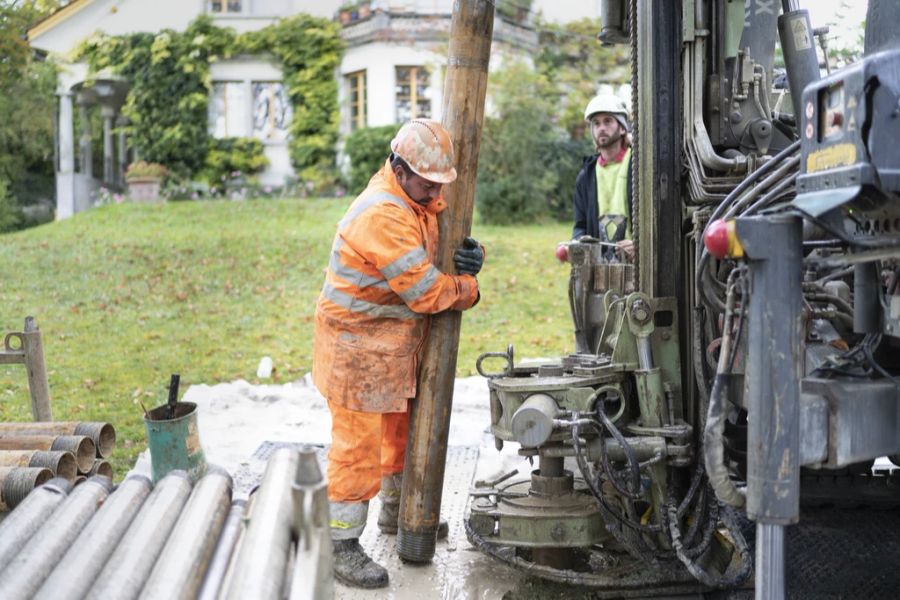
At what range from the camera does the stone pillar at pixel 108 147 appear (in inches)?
782

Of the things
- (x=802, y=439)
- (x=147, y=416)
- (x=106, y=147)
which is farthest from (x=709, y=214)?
(x=106, y=147)

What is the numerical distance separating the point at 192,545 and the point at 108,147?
19.2 m

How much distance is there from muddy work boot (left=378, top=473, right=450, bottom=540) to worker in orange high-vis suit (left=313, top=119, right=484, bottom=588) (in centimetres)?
47

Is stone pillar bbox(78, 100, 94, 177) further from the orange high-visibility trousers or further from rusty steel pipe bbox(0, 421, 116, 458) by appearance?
the orange high-visibility trousers

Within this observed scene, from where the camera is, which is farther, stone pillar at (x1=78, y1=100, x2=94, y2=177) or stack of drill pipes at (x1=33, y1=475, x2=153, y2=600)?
stone pillar at (x1=78, y1=100, x2=94, y2=177)

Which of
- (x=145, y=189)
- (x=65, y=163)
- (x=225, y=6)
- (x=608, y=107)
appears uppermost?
(x=225, y=6)

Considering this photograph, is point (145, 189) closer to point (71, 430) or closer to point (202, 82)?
point (202, 82)

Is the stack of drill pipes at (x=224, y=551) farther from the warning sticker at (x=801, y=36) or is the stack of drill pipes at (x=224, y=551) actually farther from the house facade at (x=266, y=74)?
the house facade at (x=266, y=74)

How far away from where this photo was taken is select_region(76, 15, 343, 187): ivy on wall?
1977cm

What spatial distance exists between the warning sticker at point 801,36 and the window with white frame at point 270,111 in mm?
17467

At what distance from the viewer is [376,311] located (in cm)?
411

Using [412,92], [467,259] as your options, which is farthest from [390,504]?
[412,92]

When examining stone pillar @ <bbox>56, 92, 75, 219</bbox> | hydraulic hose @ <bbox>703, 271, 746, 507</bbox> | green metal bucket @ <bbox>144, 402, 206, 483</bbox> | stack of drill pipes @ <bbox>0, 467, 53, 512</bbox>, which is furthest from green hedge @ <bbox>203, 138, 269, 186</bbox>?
hydraulic hose @ <bbox>703, 271, 746, 507</bbox>

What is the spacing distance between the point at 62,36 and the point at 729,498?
1808 cm
